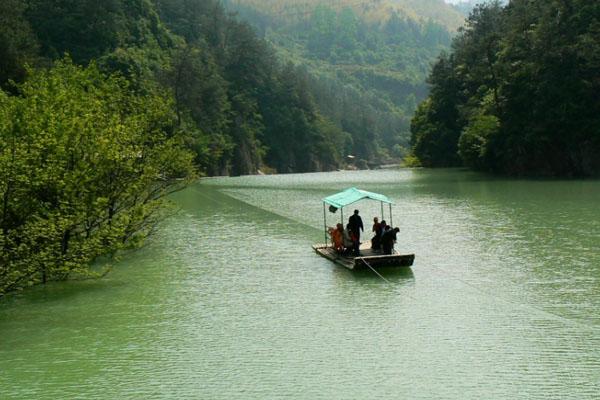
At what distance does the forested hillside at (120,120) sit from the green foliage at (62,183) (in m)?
0.07

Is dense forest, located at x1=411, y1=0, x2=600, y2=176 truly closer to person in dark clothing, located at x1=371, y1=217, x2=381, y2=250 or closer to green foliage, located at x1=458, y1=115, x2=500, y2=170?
green foliage, located at x1=458, y1=115, x2=500, y2=170

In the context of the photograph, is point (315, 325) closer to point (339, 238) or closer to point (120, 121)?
point (339, 238)

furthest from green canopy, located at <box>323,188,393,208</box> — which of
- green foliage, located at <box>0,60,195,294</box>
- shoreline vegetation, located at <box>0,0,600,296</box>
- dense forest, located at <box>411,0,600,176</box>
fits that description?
dense forest, located at <box>411,0,600,176</box>

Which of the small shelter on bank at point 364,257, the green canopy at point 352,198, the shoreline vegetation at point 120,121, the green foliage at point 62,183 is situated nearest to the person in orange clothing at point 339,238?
the small shelter on bank at point 364,257

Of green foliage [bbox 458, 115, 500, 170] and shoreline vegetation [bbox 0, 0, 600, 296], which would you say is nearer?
shoreline vegetation [bbox 0, 0, 600, 296]

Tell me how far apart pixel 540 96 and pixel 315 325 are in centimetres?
6605

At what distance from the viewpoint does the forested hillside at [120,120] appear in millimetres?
22828

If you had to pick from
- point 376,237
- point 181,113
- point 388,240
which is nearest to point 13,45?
point 181,113

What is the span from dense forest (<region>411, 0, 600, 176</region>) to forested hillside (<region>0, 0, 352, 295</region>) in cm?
3841

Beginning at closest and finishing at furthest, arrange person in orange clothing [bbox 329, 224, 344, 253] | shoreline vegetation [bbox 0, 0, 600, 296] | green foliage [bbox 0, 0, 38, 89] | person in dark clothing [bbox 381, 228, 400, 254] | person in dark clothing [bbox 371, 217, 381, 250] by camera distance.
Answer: shoreline vegetation [bbox 0, 0, 600, 296], person in dark clothing [bbox 381, 228, 400, 254], person in dark clothing [bbox 371, 217, 381, 250], person in orange clothing [bbox 329, 224, 344, 253], green foliage [bbox 0, 0, 38, 89]

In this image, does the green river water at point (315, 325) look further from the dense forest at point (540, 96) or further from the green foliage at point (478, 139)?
the green foliage at point (478, 139)

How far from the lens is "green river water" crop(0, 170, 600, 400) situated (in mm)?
15383

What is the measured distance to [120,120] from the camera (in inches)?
1312

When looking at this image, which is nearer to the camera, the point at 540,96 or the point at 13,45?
the point at 13,45
